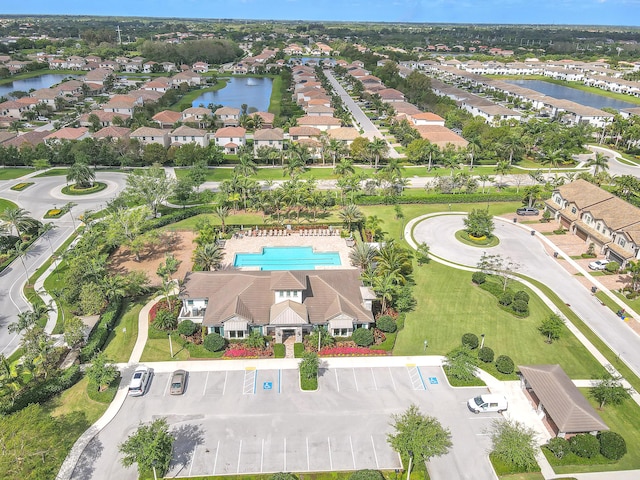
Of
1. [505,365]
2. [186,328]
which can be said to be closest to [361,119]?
[186,328]

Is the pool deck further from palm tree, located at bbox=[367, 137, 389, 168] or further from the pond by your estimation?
the pond

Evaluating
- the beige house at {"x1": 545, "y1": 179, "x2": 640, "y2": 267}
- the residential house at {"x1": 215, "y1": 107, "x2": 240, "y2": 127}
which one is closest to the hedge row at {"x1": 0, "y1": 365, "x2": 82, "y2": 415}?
the beige house at {"x1": 545, "y1": 179, "x2": 640, "y2": 267}

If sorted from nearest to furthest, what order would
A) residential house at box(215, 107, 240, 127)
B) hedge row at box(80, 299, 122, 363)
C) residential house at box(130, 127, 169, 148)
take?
hedge row at box(80, 299, 122, 363)
residential house at box(130, 127, 169, 148)
residential house at box(215, 107, 240, 127)

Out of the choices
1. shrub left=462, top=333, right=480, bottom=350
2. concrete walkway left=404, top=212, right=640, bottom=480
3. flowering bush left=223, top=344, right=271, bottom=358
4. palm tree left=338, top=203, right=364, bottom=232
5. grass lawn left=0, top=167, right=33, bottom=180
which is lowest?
grass lawn left=0, top=167, right=33, bottom=180

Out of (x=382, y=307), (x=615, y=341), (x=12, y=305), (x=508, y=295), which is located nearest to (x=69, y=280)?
(x=12, y=305)

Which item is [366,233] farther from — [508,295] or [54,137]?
[54,137]

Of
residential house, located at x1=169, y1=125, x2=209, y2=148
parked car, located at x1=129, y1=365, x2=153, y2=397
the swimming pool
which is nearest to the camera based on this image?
parked car, located at x1=129, y1=365, x2=153, y2=397

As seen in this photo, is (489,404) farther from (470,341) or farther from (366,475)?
(366,475)
